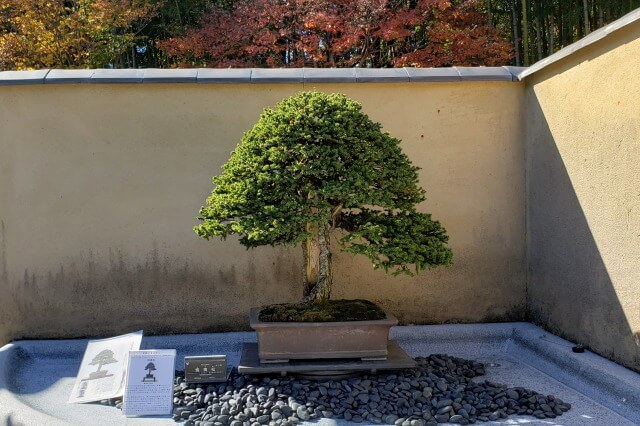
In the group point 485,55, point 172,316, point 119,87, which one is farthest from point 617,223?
point 485,55

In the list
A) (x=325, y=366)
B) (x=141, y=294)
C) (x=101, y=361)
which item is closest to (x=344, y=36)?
(x=141, y=294)

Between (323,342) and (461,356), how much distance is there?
1118mm

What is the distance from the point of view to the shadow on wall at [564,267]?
11.5ft

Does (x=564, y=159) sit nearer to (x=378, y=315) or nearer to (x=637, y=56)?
(x=637, y=56)

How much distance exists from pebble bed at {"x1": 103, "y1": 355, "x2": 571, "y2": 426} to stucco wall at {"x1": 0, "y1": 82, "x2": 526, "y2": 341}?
97 centimetres

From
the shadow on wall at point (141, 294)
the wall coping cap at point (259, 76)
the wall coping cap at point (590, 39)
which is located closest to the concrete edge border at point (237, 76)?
the wall coping cap at point (259, 76)

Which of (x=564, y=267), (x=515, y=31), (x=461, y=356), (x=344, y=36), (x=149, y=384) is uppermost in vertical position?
(x=515, y=31)

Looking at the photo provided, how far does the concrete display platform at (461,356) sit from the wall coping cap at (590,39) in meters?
1.62

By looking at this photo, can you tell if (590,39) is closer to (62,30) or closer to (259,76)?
(259,76)

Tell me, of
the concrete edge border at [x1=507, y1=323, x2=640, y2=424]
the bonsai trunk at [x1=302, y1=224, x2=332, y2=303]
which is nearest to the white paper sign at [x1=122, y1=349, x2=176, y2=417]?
the bonsai trunk at [x1=302, y1=224, x2=332, y2=303]

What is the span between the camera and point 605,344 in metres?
3.57

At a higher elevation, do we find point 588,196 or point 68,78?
point 68,78

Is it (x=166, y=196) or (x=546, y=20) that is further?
(x=546, y=20)

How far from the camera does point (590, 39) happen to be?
3.51 m
